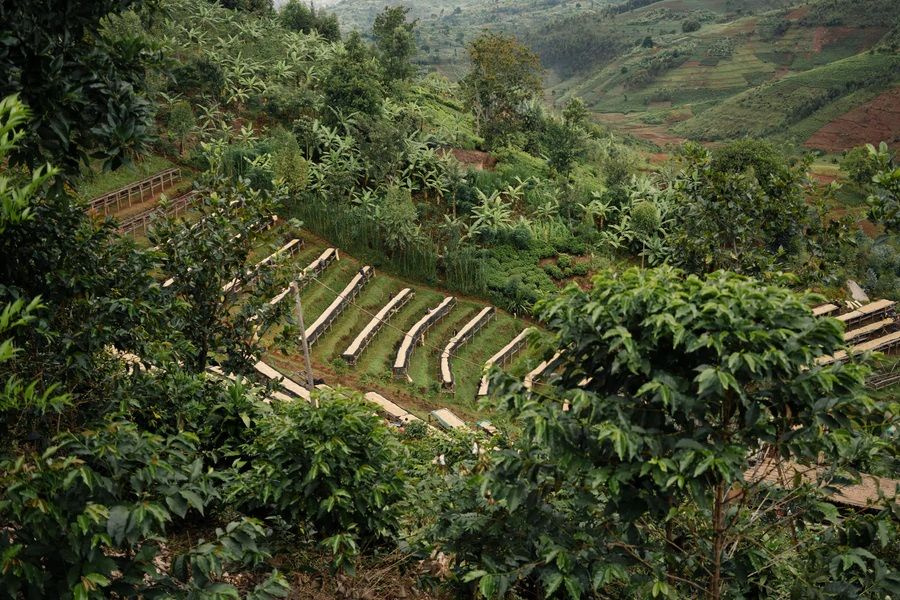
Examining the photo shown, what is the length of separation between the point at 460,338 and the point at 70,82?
18551mm

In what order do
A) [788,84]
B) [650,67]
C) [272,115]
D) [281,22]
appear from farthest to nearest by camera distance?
[650,67] → [788,84] → [281,22] → [272,115]

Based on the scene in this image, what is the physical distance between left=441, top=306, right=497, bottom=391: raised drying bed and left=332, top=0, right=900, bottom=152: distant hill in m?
47.1

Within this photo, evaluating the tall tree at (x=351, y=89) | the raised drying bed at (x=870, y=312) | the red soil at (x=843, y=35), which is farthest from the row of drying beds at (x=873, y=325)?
the red soil at (x=843, y=35)

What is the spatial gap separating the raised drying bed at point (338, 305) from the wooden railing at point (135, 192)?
783cm

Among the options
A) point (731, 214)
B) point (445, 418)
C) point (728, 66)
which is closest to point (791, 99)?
point (728, 66)

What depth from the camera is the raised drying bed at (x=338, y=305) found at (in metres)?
21.3

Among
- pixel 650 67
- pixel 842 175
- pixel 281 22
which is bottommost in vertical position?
pixel 842 175

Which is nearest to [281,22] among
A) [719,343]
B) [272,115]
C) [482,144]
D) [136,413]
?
[272,115]

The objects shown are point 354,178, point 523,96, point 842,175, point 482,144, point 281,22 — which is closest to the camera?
point 354,178

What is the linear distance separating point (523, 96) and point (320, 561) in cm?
3276

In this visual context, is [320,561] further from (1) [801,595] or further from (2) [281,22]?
(2) [281,22]

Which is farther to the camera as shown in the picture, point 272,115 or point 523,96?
point 523,96

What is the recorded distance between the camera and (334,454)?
598cm

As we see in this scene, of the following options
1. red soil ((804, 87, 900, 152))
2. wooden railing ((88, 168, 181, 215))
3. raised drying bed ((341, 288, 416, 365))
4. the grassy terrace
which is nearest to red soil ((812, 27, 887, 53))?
red soil ((804, 87, 900, 152))
